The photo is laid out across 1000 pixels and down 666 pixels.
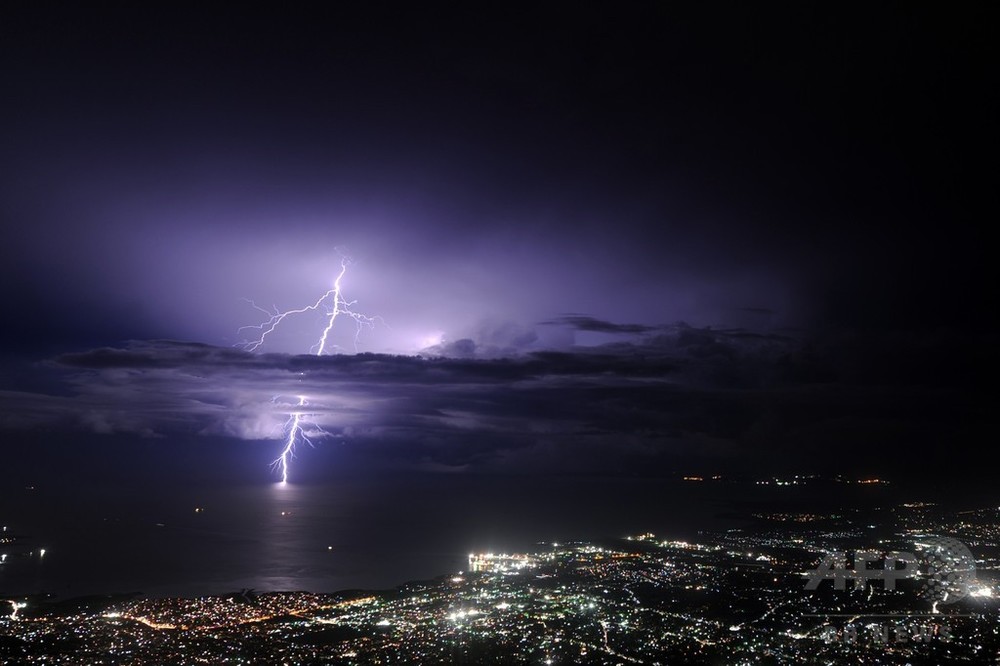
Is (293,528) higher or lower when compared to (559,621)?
lower

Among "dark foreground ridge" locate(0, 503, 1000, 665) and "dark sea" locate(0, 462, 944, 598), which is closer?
"dark foreground ridge" locate(0, 503, 1000, 665)

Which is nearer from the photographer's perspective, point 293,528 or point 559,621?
point 559,621

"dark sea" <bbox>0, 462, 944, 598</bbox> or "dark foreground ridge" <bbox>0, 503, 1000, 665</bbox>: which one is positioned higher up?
"dark foreground ridge" <bbox>0, 503, 1000, 665</bbox>

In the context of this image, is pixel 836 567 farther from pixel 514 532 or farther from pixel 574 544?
pixel 514 532

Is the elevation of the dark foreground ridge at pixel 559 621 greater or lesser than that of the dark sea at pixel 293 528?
greater
